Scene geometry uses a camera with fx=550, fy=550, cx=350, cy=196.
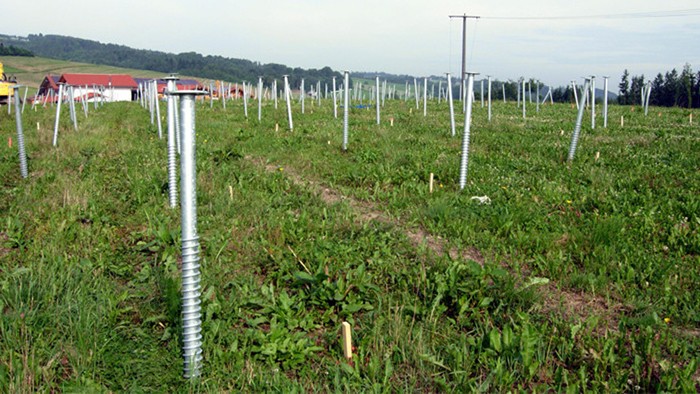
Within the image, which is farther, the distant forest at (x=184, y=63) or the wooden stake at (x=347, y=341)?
the distant forest at (x=184, y=63)

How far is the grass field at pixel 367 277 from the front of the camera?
10.9 ft

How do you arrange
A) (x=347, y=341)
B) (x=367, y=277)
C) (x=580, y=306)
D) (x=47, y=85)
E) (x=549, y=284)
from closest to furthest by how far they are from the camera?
(x=347, y=341), (x=580, y=306), (x=367, y=277), (x=549, y=284), (x=47, y=85)

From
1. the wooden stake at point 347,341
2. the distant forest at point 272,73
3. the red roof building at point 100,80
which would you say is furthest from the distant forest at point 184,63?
the wooden stake at point 347,341

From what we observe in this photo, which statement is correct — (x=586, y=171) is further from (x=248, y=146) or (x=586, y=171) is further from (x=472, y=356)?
(x=248, y=146)

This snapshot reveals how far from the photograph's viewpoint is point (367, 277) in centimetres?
448

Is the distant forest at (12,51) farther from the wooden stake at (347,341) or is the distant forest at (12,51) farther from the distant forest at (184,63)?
the wooden stake at (347,341)

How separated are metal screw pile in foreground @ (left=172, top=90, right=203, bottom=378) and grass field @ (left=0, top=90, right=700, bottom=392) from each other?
28cm

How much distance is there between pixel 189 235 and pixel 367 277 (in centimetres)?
185

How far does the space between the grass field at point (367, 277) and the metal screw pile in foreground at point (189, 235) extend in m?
0.28

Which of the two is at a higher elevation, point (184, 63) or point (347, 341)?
point (184, 63)

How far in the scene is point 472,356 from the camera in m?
3.41

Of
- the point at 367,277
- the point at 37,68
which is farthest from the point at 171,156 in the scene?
the point at 37,68

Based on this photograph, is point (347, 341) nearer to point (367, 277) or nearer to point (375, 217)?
point (367, 277)

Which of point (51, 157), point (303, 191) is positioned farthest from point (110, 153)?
point (303, 191)
